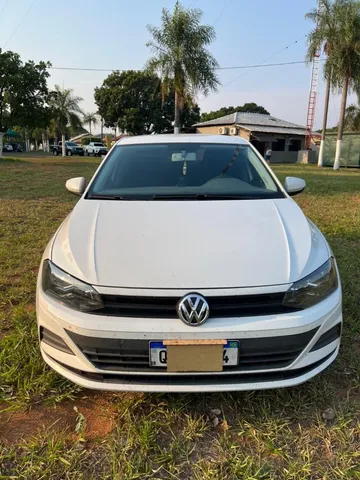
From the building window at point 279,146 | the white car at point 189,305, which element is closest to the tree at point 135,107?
the building window at point 279,146

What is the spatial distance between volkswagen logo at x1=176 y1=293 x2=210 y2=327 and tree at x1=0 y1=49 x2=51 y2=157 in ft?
78.7

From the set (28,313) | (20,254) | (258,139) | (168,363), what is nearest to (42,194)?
(20,254)

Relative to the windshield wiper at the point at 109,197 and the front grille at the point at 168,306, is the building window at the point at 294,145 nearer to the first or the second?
the windshield wiper at the point at 109,197

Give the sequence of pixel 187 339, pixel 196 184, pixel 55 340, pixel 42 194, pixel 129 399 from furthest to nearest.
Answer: pixel 42 194
pixel 196 184
pixel 129 399
pixel 55 340
pixel 187 339

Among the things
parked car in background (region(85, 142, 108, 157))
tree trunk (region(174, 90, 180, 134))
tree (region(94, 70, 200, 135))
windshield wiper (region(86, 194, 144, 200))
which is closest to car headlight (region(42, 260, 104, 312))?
windshield wiper (region(86, 194, 144, 200))

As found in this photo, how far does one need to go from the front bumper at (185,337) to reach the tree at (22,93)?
2379 cm

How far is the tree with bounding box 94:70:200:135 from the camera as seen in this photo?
40.6 m

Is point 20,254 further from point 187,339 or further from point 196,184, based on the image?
point 187,339

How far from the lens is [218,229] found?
2.17 m

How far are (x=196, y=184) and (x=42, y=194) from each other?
282 inches

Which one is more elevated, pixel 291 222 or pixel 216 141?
pixel 216 141

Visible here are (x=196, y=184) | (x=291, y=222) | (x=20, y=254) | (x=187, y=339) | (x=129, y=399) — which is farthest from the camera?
(x=20, y=254)

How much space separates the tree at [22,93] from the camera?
22.0 m

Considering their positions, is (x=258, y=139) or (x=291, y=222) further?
(x=258, y=139)
